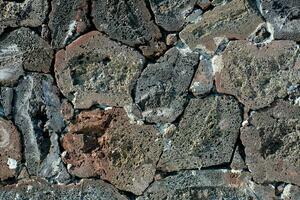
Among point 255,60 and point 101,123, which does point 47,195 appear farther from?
point 255,60

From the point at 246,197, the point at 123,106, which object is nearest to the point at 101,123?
the point at 123,106

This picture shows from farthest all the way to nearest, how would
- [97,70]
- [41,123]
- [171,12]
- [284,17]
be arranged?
[41,123], [97,70], [171,12], [284,17]

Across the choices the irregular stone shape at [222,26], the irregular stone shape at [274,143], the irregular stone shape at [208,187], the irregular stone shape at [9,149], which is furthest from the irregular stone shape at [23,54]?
the irregular stone shape at [274,143]

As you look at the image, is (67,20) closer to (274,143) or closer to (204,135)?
(204,135)

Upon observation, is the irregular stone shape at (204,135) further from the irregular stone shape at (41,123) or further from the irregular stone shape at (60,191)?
the irregular stone shape at (41,123)

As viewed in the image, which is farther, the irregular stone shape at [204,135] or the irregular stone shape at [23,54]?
the irregular stone shape at [23,54]

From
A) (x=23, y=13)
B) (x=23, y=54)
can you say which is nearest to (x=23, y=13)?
(x=23, y=13)

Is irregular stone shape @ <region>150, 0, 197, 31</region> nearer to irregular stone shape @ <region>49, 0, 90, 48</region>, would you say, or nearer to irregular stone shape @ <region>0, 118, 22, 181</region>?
irregular stone shape @ <region>49, 0, 90, 48</region>
